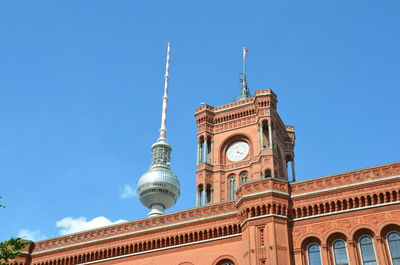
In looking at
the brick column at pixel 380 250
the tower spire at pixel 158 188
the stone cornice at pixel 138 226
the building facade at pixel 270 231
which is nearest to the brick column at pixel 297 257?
the building facade at pixel 270 231

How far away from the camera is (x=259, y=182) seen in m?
32.7

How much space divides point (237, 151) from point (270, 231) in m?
32.3

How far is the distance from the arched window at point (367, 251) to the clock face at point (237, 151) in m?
32.3

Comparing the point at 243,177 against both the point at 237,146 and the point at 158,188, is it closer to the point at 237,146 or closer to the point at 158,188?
the point at 237,146

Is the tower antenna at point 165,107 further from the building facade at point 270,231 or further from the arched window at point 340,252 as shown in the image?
the arched window at point 340,252

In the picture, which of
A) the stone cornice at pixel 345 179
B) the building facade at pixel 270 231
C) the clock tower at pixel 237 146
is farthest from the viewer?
the clock tower at pixel 237 146

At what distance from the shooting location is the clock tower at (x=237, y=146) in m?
60.1

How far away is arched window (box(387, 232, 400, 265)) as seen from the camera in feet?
95.1

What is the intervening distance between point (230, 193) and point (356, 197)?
99.7 feet

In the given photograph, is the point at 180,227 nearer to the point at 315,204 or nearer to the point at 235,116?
the point at 315,204

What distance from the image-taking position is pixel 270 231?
30812 mm

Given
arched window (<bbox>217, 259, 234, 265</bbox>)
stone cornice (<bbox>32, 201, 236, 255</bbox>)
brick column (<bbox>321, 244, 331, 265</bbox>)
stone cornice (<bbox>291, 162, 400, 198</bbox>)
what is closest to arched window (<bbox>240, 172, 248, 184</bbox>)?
stone cornice (<bbox>32, 201, 236, 255</bbox>)

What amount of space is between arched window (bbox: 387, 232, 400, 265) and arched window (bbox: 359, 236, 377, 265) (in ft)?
3.10

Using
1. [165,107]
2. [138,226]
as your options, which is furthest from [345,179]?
[165,107]
